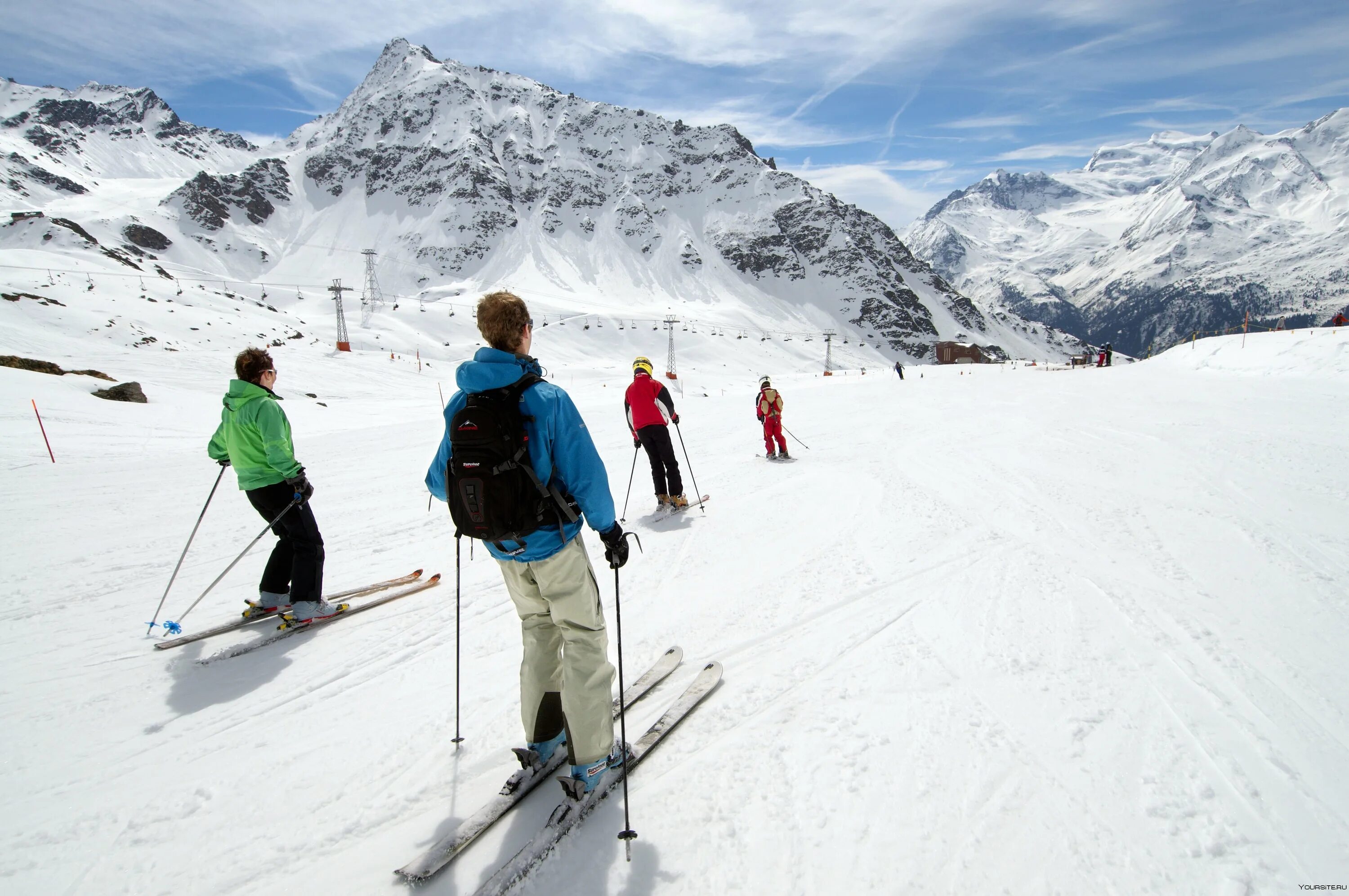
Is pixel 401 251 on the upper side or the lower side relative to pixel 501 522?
upper

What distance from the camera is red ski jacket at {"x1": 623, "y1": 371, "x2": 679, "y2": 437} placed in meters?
8.02

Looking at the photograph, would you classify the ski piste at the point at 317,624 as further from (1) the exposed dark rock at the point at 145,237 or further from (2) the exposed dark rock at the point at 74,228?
(1) the exposed dark rock at the point at 145,237

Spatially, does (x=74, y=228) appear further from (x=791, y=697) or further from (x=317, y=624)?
(x=791, y=697)

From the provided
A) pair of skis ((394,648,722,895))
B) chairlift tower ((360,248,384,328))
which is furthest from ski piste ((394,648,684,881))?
chairlift tower ((360,248,384,328))

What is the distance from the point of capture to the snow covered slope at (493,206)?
393 ft

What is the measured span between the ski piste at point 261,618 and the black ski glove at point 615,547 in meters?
3.67

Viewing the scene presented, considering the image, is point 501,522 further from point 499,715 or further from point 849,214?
point 849,214

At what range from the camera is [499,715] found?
153 inches

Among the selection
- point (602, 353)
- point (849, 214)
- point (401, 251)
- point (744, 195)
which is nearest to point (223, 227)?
point (401, 251)

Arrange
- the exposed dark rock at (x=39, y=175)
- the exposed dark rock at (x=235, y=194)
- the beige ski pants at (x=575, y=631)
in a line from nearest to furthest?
the beige ski pants at (x=575, y=631) < the exposed dark rock at (x=39, y=175) < the exposed dark rock at (x=235, y=194)

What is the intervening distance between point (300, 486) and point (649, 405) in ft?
14.0

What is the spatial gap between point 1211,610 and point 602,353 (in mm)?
77782

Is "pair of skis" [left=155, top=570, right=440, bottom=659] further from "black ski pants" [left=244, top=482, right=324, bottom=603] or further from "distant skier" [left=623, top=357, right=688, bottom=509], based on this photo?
"distant skier" [left=623, top=357, right=688, bottom=509]

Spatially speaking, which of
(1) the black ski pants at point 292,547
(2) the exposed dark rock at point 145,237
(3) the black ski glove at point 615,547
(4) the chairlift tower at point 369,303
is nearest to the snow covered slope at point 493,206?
(2) the exposed dark rock at point 145,237
